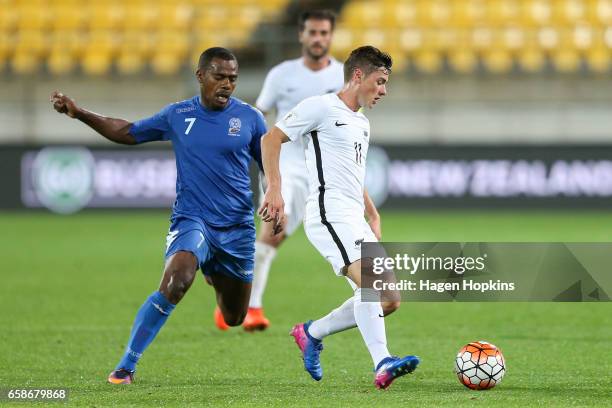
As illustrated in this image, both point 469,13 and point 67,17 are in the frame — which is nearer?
point 469,13

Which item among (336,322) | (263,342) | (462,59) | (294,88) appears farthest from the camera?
(462,59)

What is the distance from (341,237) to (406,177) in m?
13.3

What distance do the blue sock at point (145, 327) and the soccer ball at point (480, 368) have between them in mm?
1740

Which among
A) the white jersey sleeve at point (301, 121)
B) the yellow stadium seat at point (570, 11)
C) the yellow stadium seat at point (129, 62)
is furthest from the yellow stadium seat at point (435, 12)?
the white jersey sleeve at point (301, 121)

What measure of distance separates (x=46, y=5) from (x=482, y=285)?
1835cm

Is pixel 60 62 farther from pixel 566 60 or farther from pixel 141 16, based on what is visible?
pixel 566 60

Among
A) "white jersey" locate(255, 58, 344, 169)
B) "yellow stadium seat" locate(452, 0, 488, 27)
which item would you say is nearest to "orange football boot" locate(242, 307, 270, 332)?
"white jersey" locate(255, 58, 344, 169)

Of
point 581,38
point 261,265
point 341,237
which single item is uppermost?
point 581,38

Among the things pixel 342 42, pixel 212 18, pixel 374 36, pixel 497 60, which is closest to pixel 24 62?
pixel 212 18

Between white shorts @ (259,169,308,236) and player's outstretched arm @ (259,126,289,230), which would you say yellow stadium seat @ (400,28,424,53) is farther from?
player's outstretched arm @ (259,126,289,230)

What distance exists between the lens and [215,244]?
731cm

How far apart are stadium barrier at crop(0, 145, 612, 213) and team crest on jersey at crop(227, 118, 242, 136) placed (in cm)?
1206

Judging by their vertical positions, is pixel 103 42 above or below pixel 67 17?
below

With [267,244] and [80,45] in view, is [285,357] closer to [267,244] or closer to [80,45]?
[267,244]
